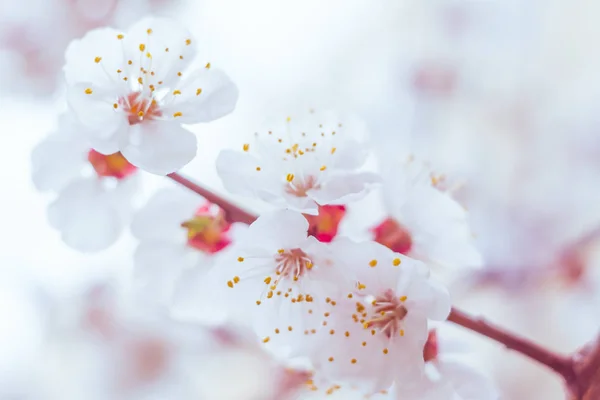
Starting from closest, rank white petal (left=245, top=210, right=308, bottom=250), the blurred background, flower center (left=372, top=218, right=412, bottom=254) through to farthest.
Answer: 1. white petal (left=245, top=210, right=308, bottom=250)
2. flower center (left=372, top=218, right=412, bottom=254)
3. the blurred background

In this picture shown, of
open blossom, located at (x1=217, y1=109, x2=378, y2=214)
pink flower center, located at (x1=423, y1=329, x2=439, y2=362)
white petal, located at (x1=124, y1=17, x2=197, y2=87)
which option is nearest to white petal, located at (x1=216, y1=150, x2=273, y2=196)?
open blossom, located at (x1=217, y1=109, x2=378, y2=214)

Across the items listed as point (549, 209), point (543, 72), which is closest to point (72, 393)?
point (549, 209)

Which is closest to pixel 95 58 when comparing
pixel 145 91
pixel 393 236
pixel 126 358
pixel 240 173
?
A: pixel 145 91

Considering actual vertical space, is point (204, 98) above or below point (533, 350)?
above

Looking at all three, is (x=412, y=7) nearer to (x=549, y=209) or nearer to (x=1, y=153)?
(x=549, y=209)

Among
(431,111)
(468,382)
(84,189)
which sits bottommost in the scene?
(431,111)

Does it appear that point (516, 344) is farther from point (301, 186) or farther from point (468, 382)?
point (301, 186)

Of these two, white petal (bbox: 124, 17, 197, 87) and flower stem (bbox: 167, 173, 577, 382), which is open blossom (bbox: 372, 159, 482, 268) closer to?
flower stem (bbox: 167, 173, 577, 382)
